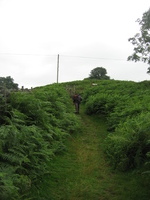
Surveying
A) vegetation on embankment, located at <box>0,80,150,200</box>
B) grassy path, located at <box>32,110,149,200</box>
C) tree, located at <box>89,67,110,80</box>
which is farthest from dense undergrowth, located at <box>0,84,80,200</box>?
tree, located at <box>89,67,110,80</box>

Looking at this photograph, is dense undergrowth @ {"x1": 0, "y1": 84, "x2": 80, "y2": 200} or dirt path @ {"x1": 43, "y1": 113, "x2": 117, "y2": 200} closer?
dense undergrowth @ {"x1": 0, "y1": 84, "x2": 80, "y2": 200}

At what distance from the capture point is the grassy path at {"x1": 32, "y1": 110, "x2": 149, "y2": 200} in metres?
6.69

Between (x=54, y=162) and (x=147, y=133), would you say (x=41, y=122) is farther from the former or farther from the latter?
(x=147, y=133)

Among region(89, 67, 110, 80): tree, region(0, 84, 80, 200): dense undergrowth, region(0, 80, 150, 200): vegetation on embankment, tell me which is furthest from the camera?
region(89, 67, 110, 80): tree

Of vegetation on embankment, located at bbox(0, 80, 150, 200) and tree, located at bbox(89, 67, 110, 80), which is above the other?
tree, located at bbox(89, 67, 110, 80)

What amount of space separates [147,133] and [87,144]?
3.73m

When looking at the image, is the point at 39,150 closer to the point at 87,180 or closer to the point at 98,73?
the point at 87,180

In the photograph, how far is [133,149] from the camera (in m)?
8.65

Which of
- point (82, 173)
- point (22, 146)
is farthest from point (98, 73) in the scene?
point (22, 146)

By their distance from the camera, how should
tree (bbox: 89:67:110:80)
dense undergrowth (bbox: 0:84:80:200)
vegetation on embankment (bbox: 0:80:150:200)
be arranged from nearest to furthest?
dense undergrowth (bbox: 0:84:80:200)
vegetation on embankment (bbox: 0:80:150:200)
tree (bbox: 89:67:110:80)

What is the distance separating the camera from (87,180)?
7609mm

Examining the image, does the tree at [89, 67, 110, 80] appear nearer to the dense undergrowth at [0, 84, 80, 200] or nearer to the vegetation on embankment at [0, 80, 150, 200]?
the vegetation on embankment at [0, 80, 150, 200]

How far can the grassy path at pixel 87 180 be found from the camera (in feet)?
21.9

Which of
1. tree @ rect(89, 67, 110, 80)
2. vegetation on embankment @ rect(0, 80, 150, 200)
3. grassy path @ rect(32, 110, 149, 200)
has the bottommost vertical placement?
grassy path @ rect(32, 110, 149, 200)
